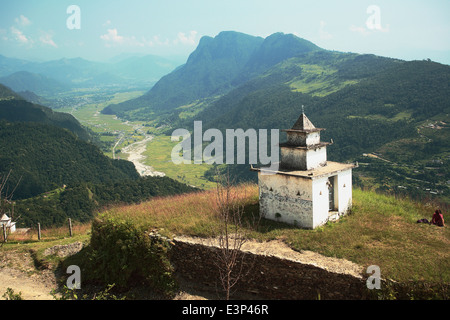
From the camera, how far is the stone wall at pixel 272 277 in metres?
10.9

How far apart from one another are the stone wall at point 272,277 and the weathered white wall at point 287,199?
256cm

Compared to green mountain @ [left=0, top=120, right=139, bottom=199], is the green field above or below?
below

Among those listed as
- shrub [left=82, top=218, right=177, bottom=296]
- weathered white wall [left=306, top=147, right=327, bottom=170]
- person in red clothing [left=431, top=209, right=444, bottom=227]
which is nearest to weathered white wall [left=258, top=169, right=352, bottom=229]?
weathered white wall [left=306, top=147, right=327, bottom=170]

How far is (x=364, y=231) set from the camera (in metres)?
Answer: 13.2

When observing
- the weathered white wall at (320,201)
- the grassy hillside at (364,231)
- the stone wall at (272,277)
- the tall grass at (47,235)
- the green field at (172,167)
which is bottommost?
the green field at (172,167)

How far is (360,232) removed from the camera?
13.1 metres

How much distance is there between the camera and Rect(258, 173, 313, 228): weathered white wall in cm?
1362

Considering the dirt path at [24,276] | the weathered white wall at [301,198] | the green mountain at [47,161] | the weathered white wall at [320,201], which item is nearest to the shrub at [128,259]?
the dirt path at [24,276]

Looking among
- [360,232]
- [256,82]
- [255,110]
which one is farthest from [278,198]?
[256,82]

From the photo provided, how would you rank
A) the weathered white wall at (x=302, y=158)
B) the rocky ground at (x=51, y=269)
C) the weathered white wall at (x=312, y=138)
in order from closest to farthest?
1. the rocky ground at (x=51, y=269)
2. the weathered white wall at (x=302, y=158)
3. the weathered white wall at (x=312, y=138)

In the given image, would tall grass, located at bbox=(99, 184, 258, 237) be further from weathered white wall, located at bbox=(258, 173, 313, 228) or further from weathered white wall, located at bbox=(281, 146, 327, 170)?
weathered white wall, located at bbox=(281, 146, 327, 170)

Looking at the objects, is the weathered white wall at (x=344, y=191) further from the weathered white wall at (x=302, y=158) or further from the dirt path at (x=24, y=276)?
the dirt path at (x=24, y=276)

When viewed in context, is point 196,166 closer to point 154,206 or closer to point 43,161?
point 43,161

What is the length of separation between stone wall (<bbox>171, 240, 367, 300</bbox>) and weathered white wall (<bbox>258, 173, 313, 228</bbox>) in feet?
8.40
